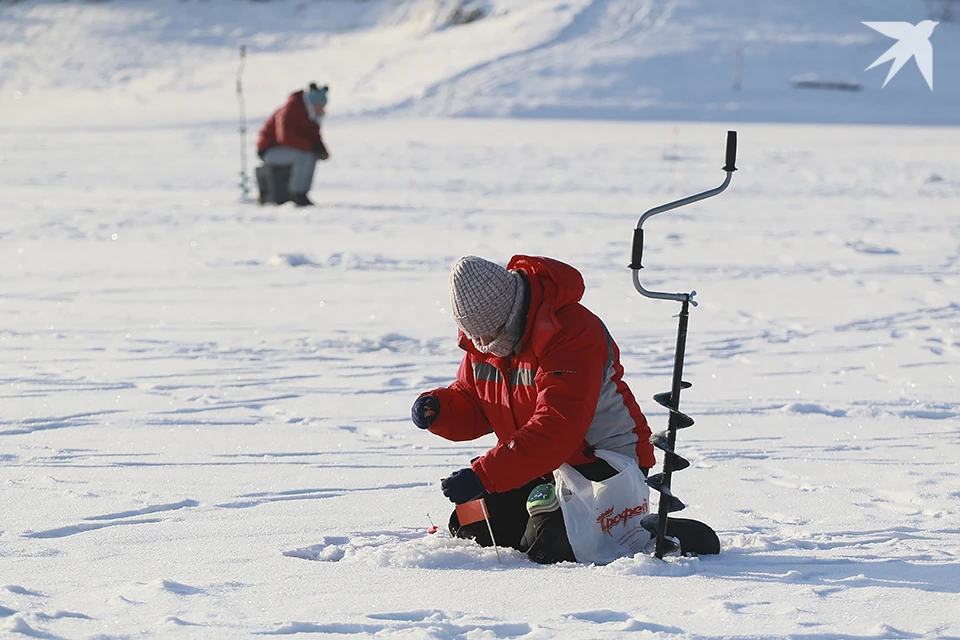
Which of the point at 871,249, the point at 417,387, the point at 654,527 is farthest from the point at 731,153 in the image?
the point at 871,249

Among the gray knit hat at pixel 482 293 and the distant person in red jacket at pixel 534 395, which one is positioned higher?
the gray knit hat at pixel 482 293

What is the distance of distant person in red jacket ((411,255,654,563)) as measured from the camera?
3.24 meters

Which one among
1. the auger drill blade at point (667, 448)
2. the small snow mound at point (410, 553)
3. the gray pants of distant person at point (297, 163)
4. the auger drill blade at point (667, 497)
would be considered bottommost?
the small snow mound at point (410, 553)

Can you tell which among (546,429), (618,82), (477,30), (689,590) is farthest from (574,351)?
(477,30)

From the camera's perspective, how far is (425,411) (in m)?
3.56

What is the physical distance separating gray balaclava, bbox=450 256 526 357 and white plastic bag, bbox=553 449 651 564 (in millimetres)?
470

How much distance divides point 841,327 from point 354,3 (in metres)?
40.1

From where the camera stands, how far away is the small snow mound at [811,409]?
217 inches

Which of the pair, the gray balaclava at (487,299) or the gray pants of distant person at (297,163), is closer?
the gray balaclava at (487,299)

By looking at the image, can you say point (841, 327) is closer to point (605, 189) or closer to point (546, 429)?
point (546, 429)

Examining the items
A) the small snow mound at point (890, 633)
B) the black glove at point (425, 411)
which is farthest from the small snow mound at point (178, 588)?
the small snow mound at point (890, 633)

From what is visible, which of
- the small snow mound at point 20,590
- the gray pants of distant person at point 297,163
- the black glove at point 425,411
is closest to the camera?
the small snow mound at point 20,590

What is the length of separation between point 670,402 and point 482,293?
586mm

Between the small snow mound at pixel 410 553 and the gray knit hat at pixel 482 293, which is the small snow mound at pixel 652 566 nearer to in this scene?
the small snow mound at pixel 410 553
